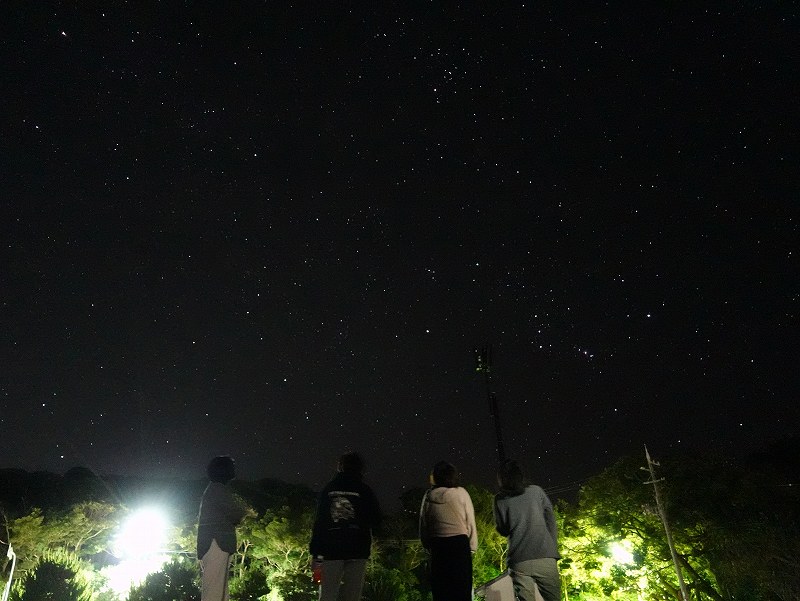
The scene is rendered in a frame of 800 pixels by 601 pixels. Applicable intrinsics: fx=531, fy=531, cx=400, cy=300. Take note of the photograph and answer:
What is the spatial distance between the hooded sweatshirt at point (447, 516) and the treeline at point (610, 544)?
369 inches

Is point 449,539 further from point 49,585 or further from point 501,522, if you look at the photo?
point 49,585

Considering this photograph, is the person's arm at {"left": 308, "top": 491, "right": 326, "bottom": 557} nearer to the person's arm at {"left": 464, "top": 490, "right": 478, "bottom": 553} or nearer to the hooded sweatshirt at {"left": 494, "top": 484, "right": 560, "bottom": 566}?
the person's arm at {"left": 464, "top": 490, "right": 478, "bottom": 553}

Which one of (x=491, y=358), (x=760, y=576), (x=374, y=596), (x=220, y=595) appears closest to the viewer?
(x=220, y=595)

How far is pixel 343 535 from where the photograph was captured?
2965 millimetres

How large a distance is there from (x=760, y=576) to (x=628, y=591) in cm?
345

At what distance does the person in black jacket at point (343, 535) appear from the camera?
9.70 ft

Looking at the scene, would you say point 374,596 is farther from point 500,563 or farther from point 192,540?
point 192,540

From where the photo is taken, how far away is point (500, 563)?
52.7 ft

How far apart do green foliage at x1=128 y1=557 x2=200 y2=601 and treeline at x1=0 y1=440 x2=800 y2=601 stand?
0.02 metres

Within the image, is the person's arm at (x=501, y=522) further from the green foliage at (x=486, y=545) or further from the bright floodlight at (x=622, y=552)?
the green foliage at (x=486, y=545)


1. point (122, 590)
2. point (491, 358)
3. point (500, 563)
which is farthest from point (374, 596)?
point (491, 358)

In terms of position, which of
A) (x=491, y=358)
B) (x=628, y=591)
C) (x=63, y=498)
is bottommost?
(x=628, y=591)

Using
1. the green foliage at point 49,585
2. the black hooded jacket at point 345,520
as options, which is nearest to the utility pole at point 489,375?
the green foliage at point 49,585

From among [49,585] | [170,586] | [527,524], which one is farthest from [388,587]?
[527,524]
